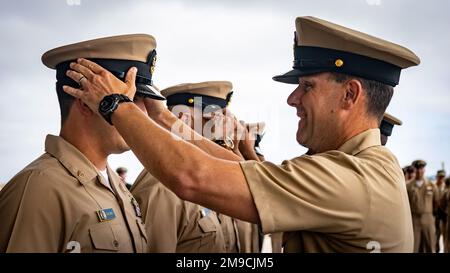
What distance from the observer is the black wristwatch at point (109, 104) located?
89.4 inches

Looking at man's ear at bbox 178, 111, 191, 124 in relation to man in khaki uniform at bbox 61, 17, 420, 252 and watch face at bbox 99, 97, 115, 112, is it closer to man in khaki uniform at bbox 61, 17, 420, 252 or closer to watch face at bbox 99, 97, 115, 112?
man in khaki uniform at bbox 61, 17, 420, 252

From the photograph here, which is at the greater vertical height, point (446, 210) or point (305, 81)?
point (305, 81)

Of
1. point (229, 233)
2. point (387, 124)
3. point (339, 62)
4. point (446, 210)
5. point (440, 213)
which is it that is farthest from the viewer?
point (440, 213)

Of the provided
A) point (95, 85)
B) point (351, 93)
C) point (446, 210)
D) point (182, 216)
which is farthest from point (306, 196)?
point (446, 210)

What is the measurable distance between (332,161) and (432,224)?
12.7 meters

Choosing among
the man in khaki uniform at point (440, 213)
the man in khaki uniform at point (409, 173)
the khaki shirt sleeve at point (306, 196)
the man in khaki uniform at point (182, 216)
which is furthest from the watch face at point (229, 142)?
the man in khaki uniform at point (409, 173)

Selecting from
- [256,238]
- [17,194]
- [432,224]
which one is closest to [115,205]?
[17,194]

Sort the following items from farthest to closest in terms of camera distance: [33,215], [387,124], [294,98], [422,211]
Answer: [422,211], [387,124], [294,98], [33,215]

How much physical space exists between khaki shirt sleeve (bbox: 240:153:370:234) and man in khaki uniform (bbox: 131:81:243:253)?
189 cm

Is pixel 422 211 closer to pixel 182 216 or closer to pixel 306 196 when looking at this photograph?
pixel 182 216

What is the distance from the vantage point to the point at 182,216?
4430mm

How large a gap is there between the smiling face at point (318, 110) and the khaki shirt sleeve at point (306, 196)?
0.38 meters

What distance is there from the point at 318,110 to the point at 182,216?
6.82ft

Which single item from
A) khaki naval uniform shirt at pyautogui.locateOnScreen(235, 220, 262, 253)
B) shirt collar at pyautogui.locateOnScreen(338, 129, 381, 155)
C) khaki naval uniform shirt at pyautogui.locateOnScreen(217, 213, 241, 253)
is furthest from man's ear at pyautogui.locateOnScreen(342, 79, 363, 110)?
khaki naval uniform shirt at pyautogui.locateOnScreen(235, 220, 262, 253)
